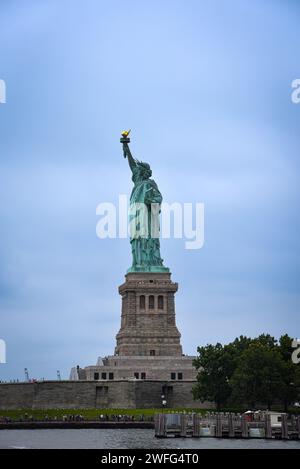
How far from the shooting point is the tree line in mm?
97312

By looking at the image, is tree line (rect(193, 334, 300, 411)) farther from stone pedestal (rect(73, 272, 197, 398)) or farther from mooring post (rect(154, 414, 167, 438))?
mooring post (rect(154, 414, 167, 438))

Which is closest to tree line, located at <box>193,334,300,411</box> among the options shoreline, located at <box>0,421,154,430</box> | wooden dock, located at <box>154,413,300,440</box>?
shoreline, located at <box>0,421,154,430</box>

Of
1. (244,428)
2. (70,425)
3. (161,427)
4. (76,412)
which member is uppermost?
(76,412)

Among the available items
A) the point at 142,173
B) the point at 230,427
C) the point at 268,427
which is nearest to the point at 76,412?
the point at 230,427

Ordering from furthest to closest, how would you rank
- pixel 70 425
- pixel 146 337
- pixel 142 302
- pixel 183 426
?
pixel 142 302 → pixel 146 337 → pixel 70 425 → pixel 183 426

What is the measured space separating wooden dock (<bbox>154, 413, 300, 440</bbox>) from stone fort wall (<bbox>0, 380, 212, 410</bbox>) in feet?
96.6

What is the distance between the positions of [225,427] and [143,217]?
166 ft

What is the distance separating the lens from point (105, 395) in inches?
4348

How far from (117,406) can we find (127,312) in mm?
15316

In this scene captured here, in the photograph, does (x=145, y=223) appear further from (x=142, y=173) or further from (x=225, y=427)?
(x=225, y=427)

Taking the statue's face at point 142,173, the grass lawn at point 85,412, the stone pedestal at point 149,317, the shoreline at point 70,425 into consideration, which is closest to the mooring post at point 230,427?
the shoreline at point 70,425

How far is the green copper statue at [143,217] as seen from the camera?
124250 mm

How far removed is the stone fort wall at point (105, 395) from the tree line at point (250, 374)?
360 cm
